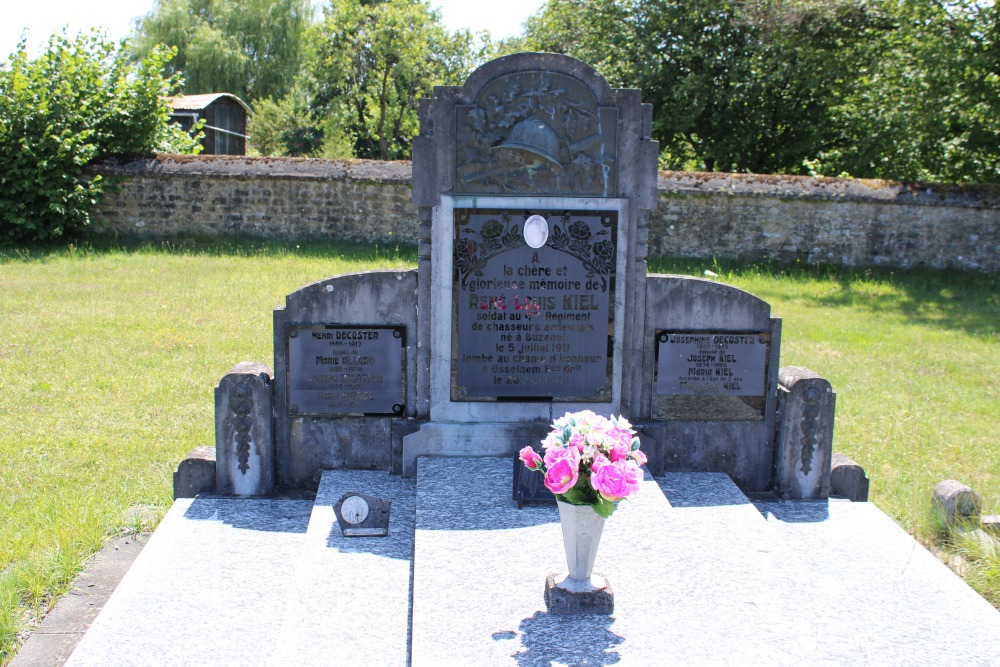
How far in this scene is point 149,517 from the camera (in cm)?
613

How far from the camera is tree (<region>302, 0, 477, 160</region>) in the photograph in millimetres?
27172

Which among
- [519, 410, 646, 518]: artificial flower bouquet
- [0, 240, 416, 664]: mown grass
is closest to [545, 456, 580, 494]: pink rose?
[519, 410, 646, 518]: artificial flower bouquet

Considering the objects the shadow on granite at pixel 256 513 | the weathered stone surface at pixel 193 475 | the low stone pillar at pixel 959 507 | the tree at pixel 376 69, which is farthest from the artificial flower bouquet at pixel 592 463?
the tree at pixel 376 69

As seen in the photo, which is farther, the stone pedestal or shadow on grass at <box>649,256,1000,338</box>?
shadow on grass at <box>649,256,1000,338</box>

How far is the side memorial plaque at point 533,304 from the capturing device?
244 inches

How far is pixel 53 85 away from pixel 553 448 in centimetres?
1590

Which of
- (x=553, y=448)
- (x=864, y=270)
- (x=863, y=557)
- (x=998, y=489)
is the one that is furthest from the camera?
(x=864, y=270)

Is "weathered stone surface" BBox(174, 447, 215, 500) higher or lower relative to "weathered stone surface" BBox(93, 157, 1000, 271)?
lower

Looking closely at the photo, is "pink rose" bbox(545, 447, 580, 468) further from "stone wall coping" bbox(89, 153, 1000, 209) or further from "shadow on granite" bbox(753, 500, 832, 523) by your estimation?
"stone wall coping" bbox(89, 153, 1000, 209)

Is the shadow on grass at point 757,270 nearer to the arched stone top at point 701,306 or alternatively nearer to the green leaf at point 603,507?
the arched stone top at point 701,306

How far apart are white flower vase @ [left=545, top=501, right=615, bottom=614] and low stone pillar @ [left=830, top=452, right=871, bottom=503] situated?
2.96m

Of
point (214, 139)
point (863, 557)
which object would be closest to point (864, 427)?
point (863, 557)

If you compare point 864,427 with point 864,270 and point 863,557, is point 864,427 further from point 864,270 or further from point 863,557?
point 864,270

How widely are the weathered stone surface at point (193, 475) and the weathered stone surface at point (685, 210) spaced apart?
1112 centimetres
